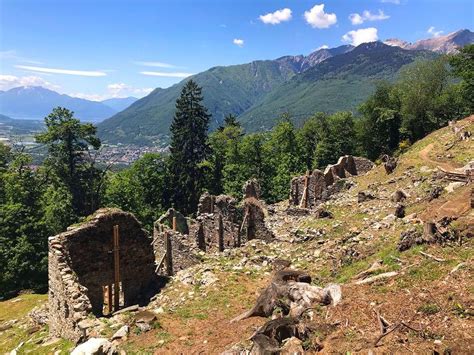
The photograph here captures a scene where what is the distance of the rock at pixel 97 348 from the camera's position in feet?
35.4

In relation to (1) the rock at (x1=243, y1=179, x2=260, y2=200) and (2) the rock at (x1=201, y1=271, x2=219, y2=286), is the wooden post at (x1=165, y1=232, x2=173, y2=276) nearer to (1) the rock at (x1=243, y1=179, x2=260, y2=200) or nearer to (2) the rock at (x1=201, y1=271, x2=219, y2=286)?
(2) the rock at (x1=201, y1=271, x2=219, y2=286)

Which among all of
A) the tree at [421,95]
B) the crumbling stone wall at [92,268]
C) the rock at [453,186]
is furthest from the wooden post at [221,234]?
the tree at [421,95]

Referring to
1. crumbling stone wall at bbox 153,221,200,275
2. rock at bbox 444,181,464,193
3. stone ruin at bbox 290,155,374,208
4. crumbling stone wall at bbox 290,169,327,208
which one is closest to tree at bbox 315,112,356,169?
stone ruin at bbox 290,155,374,208

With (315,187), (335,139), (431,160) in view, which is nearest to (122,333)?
(315,187)

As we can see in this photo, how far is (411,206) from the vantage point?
1995cm

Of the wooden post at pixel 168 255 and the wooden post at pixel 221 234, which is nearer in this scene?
the wooden post at pixel 168 255

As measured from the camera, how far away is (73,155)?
140 ft

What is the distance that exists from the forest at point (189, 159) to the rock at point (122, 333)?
26062 mm

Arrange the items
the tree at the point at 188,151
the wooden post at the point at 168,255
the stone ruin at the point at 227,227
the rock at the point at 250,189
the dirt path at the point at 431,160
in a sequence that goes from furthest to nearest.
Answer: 1. the tree at the point at 188,151
2. the rock at the point at 250,189
3. the dirt path at the point at 431,160
4. the stone ruin at the point at 227,227
5. the wooden post at the point at 168,255

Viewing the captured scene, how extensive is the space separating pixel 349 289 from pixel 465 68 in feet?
150

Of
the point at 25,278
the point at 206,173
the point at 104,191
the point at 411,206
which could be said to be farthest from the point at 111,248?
the point at 206,173

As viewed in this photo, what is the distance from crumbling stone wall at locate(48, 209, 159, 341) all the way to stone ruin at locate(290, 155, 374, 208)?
1795cm

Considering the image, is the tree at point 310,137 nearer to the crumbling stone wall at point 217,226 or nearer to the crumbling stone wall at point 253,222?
the crumbling stone wall at point 253,222

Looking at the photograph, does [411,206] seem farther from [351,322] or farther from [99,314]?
[99,314]
